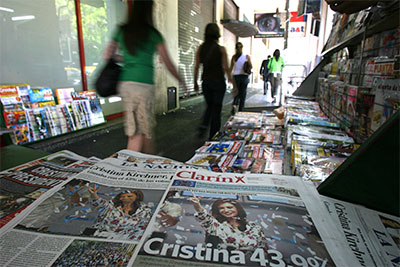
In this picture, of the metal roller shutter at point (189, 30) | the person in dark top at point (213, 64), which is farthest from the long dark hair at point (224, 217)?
the metal roller shutter at point (189, 30)

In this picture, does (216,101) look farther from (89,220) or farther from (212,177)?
(89,220)

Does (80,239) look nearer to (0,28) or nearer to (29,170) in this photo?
(29,170)

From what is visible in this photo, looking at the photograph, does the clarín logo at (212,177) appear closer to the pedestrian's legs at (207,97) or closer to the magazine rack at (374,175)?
the magazine rack at (374,175)

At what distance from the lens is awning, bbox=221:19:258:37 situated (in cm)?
980

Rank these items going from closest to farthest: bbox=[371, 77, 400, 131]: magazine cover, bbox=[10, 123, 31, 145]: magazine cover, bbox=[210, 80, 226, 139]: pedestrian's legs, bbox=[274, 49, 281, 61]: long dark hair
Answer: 1. bbox=[371, 77, 400, 131]: magazine cover
2. bbox=[10, 123, 31, 145]: magazine cover
3. bbox=[210, 80, 226, 139]: pedestrian's legs
4. bbox=[274, 49, 281, 61]: long dark hair

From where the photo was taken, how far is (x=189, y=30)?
6805mm

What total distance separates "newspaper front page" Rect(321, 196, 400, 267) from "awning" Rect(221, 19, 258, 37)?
33.6ft

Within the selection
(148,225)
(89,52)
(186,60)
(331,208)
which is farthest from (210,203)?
(186,60)

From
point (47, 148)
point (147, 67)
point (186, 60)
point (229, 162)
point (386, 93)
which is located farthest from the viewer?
point (186, 60)

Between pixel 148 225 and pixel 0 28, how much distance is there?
3.01 metres

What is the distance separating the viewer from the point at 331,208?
2.07ft

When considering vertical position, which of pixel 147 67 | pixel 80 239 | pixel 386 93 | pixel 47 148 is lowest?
pixel 47 148

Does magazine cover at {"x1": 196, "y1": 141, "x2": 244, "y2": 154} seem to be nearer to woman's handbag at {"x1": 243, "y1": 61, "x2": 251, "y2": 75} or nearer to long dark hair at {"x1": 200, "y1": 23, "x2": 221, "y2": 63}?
long dark hair at {"x1": 200, "y1": 23, "x2": 221, "y2": 63}

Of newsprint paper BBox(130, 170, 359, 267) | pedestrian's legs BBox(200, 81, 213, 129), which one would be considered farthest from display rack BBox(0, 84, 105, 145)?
newsprint paper BBox(130, 170, 359, 267)
